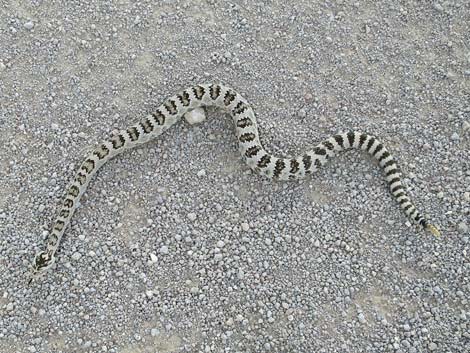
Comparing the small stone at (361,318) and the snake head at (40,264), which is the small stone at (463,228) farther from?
the snake head at (40,264)

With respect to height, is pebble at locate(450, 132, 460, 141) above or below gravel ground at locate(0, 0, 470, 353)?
above

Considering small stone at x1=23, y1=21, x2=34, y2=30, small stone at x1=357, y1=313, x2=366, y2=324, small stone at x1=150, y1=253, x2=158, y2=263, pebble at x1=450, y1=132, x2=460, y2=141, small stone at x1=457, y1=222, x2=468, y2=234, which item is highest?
pebble at x1=450, y1=132, x2=460, y2=141

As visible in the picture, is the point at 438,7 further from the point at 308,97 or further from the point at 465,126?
the point at 308,97

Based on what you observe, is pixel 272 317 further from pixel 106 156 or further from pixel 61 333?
pixel 106 156

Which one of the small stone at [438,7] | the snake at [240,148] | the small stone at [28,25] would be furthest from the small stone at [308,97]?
the small stone at [28,25]

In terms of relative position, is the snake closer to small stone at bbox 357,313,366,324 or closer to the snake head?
the snake head

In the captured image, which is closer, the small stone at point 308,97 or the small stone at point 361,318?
the small stone at point 361,318

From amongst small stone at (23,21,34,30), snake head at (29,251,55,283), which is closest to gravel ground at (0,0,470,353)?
small stone at (23,21,34,30)
